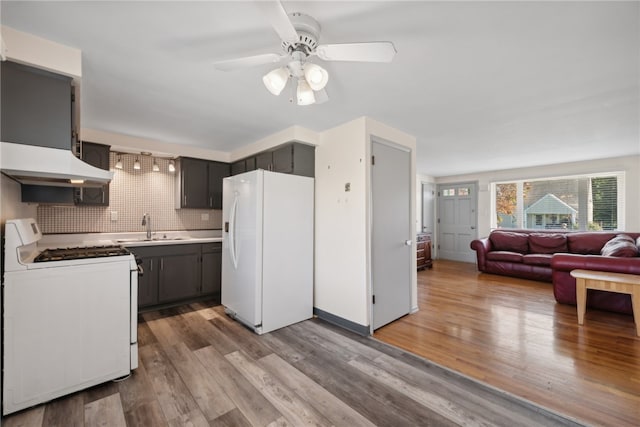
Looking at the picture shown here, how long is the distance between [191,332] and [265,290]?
2.99ft

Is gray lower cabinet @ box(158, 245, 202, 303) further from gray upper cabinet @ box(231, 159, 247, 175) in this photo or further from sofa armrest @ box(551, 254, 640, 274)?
sofa armrest @ box(551, 254, 640, 274)

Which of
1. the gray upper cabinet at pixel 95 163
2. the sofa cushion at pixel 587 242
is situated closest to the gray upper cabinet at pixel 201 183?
the gray upper cabinet at pixel 95 163

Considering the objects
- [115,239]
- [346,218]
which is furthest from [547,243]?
[115,239]

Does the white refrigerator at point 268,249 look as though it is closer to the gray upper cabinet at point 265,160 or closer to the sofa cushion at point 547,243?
the gray upper cabinet at point 265,160

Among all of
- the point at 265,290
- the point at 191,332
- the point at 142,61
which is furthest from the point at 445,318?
the point at 142,61

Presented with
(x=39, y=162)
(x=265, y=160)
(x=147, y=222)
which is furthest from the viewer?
(x=147, y=222)

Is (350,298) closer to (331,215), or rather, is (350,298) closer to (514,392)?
(331,215)

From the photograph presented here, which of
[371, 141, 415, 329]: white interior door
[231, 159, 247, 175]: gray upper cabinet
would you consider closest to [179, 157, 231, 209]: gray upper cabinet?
[231, 159, 247, 175]: gray upper cabinet

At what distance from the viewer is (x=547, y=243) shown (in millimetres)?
5355

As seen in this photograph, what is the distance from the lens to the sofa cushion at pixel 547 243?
5.26m

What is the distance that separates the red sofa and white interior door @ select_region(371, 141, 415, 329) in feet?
7.14

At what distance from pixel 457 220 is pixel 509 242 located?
1.69 metres

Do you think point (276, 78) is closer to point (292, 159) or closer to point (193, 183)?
point (292, 159)

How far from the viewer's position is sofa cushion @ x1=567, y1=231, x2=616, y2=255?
16.0ft
